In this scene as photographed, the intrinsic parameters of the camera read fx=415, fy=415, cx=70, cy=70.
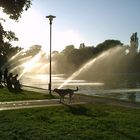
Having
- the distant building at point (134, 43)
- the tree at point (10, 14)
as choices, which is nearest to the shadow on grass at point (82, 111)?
the tree at point (10, 14)

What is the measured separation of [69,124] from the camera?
16.1 metres

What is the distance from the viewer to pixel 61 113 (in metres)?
19.7

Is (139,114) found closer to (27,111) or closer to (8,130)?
(27,111)

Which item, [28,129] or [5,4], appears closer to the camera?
[28,129]

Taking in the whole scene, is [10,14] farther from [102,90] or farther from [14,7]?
[102,90]

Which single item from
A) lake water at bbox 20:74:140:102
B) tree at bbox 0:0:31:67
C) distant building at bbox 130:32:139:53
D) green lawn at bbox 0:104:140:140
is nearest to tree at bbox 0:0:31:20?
tree at bbox 0:0:31:67

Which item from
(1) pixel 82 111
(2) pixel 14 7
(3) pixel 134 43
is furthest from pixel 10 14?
(3) pixel 134 43

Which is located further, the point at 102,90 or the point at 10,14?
the point at 102,90

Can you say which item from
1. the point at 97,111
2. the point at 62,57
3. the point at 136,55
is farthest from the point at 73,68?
the point at 97,111

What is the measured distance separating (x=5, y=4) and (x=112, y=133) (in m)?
8.69

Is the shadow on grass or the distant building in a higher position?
the distant building

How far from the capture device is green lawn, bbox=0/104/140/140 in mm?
13992

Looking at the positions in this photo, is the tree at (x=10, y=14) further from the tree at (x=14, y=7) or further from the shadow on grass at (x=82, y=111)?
the shadow on grass at (x=82, y=111)

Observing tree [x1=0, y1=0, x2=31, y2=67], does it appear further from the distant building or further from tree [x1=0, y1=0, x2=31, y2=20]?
the distant building
